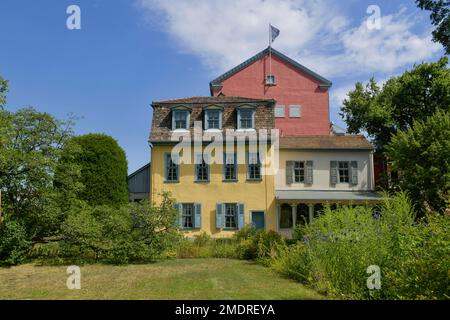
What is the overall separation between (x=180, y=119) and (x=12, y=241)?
11671mm

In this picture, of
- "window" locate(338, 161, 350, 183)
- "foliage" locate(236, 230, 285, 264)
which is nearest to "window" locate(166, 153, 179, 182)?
"foliage" locate(236, 230, 285, 264)

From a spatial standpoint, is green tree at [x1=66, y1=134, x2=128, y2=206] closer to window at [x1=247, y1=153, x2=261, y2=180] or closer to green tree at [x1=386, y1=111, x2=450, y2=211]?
window at [x1=247, y1=153, x2=261, y2=180]

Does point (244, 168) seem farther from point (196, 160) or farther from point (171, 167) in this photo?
point (171, 167)

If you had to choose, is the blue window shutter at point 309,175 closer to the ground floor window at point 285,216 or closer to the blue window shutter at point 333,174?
the blue window shutter at point 333,174

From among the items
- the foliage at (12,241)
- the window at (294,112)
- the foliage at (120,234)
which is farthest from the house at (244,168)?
the foliage at (12,241)

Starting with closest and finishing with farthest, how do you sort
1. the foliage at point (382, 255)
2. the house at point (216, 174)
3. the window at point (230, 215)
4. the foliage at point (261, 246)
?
the foliage at point (382, 255)
the foliage at point (261, 246)
the window at point (230, 215)
the house at point (216, 174)

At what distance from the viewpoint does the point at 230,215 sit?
836 inches

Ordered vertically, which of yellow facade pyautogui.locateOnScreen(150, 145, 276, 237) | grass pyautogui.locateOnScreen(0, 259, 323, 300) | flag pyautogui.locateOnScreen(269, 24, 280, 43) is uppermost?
flag pyautogui.locateOnScreen(269, 24, 280, 43)

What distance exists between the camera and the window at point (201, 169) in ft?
70.8

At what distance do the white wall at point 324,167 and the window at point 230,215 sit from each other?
3.29m

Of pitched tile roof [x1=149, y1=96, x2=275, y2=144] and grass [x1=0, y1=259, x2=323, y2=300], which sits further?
pitched tile roof [x1=149, y1=96, x2=275, y2=144]

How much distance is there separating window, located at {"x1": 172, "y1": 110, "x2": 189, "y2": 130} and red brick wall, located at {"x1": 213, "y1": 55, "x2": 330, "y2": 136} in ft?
29.5

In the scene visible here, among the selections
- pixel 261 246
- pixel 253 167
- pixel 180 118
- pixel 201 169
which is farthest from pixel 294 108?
pixel 261 246

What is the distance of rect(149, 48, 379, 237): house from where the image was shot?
21266 mm
